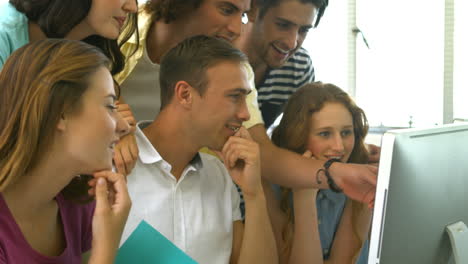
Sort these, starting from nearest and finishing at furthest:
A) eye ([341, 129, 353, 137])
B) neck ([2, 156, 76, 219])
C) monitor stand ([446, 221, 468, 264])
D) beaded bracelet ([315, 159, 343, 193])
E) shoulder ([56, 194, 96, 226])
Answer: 1. monitor stand ([446, 221, 468, 264])
2. neck ([2, 156, 76, 219])
3. shoulder ([56, 194, 96, 226])
4. beaded bracelet ([315, 159, 343, 193])
5. eye ([341, 129, 353, 137])

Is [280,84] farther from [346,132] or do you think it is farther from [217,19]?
[217,19]

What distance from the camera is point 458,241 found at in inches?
37.9

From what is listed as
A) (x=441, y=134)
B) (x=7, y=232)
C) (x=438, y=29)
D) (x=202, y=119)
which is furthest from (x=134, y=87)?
(x=438, y=29)

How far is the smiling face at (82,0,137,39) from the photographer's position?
1330 mm

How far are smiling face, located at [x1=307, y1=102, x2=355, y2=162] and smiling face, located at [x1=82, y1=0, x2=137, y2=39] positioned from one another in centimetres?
85

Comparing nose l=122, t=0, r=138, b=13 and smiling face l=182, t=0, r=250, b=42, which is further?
smiling face l=182, t=0, r=250, b=42

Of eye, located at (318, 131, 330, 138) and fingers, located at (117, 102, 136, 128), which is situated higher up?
fingers, located at (117, 102, 136, 128)

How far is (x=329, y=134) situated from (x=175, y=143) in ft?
2.14

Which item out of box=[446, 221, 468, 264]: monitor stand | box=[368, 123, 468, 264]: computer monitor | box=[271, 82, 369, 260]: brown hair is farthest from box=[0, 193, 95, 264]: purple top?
box=[271, 82, 369, 260]: brown hair

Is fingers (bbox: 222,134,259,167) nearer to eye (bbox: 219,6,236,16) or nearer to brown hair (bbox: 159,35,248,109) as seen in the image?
brown hair (bbox: 159,35,248,109)

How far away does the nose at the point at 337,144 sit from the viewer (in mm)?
1978

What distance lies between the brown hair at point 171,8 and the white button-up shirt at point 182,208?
1.22 feet

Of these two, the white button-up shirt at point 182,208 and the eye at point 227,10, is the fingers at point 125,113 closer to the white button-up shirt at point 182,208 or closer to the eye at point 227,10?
the white button-up shirt at point 182,208

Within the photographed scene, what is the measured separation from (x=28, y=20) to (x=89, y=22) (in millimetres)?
130
